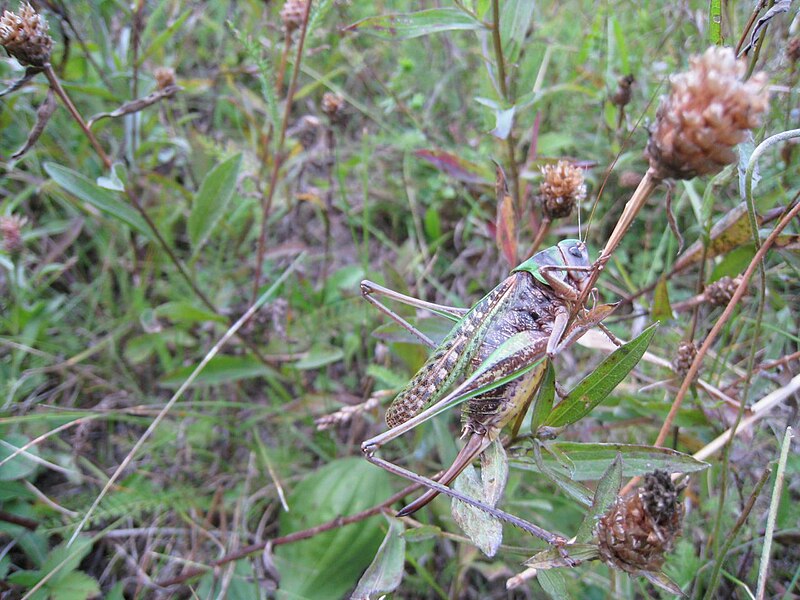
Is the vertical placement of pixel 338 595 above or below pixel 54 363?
below

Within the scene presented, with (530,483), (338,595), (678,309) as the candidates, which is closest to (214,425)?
(338,595)

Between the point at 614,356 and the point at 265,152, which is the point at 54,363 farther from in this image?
the point at 614,356

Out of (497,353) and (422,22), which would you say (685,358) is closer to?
(497,353)

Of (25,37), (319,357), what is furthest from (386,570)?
(25,37)

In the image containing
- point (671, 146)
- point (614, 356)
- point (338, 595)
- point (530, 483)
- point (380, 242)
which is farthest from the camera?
point (380, 242)

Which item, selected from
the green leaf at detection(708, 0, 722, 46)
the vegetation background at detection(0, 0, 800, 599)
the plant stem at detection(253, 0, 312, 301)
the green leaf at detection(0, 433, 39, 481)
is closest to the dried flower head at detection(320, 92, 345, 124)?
the vegetation background at detection(0, 0, 800, 599)

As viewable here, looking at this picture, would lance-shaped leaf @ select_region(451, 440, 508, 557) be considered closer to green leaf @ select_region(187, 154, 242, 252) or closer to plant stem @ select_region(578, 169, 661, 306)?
plant stem @ select_region(578, 169, 661, 306)
